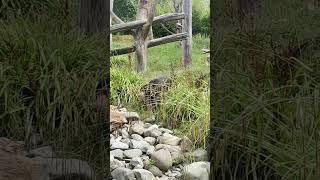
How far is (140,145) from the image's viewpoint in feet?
11.5

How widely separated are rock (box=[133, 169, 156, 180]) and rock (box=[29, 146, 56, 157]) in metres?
0.92

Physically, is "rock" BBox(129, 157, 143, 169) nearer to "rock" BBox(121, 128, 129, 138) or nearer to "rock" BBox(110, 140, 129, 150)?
"rock" BBox(110, 140, 129, 150)

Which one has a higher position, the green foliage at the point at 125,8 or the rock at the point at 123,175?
the green foliage at the point at 125,8

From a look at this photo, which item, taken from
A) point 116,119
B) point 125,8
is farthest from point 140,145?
point 125,8

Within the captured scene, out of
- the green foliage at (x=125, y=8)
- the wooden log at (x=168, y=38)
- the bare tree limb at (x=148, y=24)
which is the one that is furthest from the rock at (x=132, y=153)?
the green foliage at (x=125, y=8)

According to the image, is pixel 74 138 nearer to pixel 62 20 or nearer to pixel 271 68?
pixel 62 20

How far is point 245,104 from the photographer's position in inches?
74.5

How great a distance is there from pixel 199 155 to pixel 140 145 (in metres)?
0.41

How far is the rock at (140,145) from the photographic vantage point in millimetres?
3465

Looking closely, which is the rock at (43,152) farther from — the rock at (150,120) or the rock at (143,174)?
the rock at (150,120)

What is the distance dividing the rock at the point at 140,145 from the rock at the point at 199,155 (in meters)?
0.32

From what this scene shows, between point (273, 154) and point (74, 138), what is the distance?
2.41 feet

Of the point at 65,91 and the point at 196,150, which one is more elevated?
the point at 65,91

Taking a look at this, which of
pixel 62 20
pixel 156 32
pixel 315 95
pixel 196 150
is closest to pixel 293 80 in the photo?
pixel 315 95
